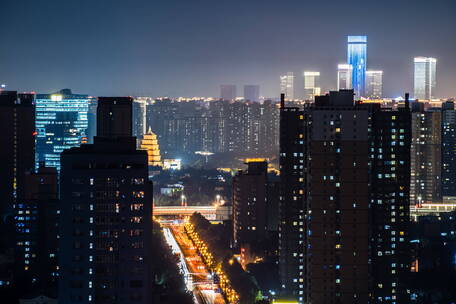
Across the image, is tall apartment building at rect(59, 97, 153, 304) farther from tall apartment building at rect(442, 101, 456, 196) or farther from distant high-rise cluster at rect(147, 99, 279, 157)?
distant high-rise cluster at rect(147, 99, 279, 157)

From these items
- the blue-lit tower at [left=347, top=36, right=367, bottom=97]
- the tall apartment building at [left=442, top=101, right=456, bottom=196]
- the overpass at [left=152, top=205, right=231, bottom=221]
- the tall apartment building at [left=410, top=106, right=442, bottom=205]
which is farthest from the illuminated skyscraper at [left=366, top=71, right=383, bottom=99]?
the overpass at [left=152, top=205, right=231, bottom=221]

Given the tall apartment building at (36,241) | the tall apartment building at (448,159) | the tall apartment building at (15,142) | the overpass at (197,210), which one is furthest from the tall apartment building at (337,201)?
the overpass at (197,210)

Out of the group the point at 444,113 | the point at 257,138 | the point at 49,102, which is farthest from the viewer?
the point at 257,138

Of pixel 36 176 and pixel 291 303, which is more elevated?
pixel 36 176

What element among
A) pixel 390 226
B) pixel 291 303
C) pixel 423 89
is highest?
pixel 423 89

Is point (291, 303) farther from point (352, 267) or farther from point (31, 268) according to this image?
point (31, 268)

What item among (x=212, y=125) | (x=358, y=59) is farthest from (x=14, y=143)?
(x=212, y=125)

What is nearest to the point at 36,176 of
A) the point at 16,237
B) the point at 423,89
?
the point at 16,237

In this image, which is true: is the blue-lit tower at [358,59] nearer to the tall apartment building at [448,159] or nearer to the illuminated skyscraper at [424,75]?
the tall apartment building at [448,159]
